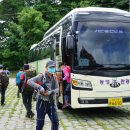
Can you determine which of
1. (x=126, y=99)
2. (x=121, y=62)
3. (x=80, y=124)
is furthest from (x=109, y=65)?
(x=80, y=124)

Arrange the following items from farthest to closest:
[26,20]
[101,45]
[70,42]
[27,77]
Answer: [26,20] < [27,77] < [101,45] < [70,42]

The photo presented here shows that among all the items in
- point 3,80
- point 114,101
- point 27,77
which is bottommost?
point 114,101

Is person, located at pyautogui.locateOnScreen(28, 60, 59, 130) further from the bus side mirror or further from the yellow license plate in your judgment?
the yellow license plate

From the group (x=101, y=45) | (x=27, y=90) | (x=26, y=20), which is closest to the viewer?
(x=101, y=45)

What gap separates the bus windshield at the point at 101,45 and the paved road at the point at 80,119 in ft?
5.68

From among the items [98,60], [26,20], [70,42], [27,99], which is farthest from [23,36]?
[70,42]

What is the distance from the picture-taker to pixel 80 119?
519 inches

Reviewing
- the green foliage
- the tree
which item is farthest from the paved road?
the tree

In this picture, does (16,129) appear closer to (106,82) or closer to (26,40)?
(106,82)

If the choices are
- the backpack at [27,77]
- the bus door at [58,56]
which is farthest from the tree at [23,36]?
the backpack at [27,77]

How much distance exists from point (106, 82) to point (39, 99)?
4508 mm

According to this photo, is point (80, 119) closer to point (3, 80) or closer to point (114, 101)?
point (114, 101)

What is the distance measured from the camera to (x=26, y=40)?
5850 centimetres

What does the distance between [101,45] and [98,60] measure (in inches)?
19.9
